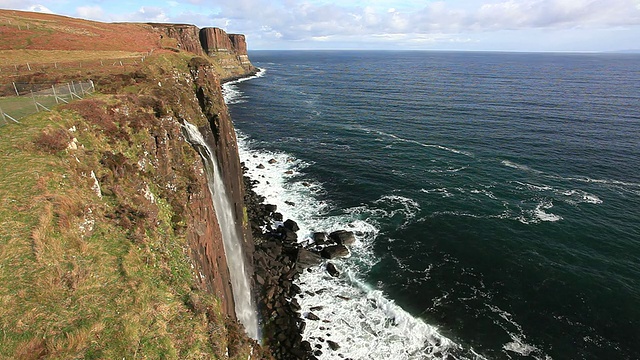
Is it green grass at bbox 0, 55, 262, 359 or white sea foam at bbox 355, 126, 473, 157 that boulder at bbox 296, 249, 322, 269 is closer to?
green grass at bbox 0, 55, 262, 359

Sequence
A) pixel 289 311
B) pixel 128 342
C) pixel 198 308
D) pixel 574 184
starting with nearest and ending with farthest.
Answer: pixel 128 342
pixel 198 308
pixel 289 311
pixel 574 184

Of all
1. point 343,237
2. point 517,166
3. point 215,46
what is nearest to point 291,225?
point 343,237

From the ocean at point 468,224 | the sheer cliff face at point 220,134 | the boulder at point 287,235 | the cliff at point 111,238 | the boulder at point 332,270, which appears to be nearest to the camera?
the cliff at point 111,238

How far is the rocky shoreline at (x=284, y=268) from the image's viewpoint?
2958 cm

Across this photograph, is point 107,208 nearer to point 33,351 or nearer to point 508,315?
point 33,351

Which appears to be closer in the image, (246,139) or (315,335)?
(315,335)

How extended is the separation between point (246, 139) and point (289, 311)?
181 ft

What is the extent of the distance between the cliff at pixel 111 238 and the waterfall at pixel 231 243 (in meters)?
2.37

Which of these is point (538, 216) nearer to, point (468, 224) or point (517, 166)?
point (468, 224)

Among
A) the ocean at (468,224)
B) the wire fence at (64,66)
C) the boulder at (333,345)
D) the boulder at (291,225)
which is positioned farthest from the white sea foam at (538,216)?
the wire fence at (64,66)

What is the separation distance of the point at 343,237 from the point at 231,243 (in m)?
15.7

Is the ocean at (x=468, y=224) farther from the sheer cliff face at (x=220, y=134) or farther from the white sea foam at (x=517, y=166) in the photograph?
the sheer cliff face at (x=220, y=134)

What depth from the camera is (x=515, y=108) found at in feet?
324

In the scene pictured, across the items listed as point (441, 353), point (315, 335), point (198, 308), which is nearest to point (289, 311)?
point (315, 335)
